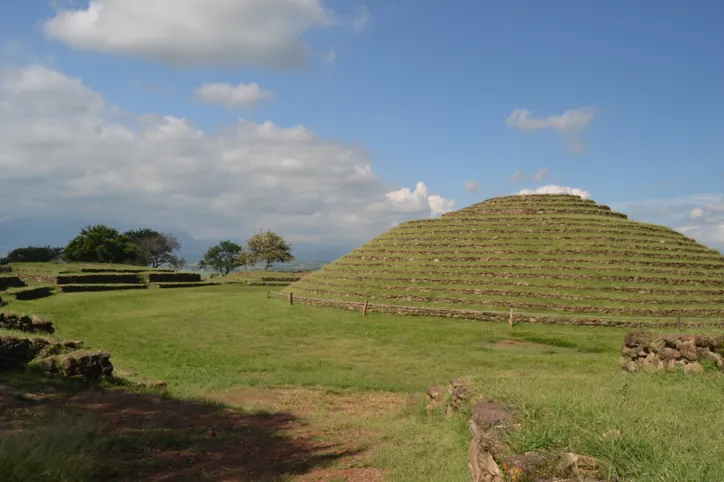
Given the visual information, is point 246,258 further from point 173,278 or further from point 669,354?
point 669,354

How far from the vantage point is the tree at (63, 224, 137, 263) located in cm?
7694

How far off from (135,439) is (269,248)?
9586 cm

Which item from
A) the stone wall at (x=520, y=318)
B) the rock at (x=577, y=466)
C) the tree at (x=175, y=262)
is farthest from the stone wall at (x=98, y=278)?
the tree at (x=175, y=262)

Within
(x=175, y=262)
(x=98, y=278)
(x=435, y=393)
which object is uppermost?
(x=175, y=262)

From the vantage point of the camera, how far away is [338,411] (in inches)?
450

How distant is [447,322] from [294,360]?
46.2 feet

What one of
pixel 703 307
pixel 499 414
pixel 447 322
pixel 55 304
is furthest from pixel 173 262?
pixel 499 414

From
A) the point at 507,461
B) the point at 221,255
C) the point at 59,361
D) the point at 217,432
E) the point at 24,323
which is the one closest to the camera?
the point at 507,461

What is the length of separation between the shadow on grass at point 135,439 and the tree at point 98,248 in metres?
75.4

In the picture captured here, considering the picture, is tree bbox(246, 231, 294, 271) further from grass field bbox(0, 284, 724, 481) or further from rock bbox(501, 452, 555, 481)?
rock bbox(501, 452, 555, 481)

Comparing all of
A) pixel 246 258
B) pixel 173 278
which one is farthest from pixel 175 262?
pixel 173 278

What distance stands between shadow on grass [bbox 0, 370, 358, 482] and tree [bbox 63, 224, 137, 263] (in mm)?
75419

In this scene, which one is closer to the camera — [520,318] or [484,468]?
[484,468]

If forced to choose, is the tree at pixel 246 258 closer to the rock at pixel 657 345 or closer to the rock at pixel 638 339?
the rock at pixel 638 339
